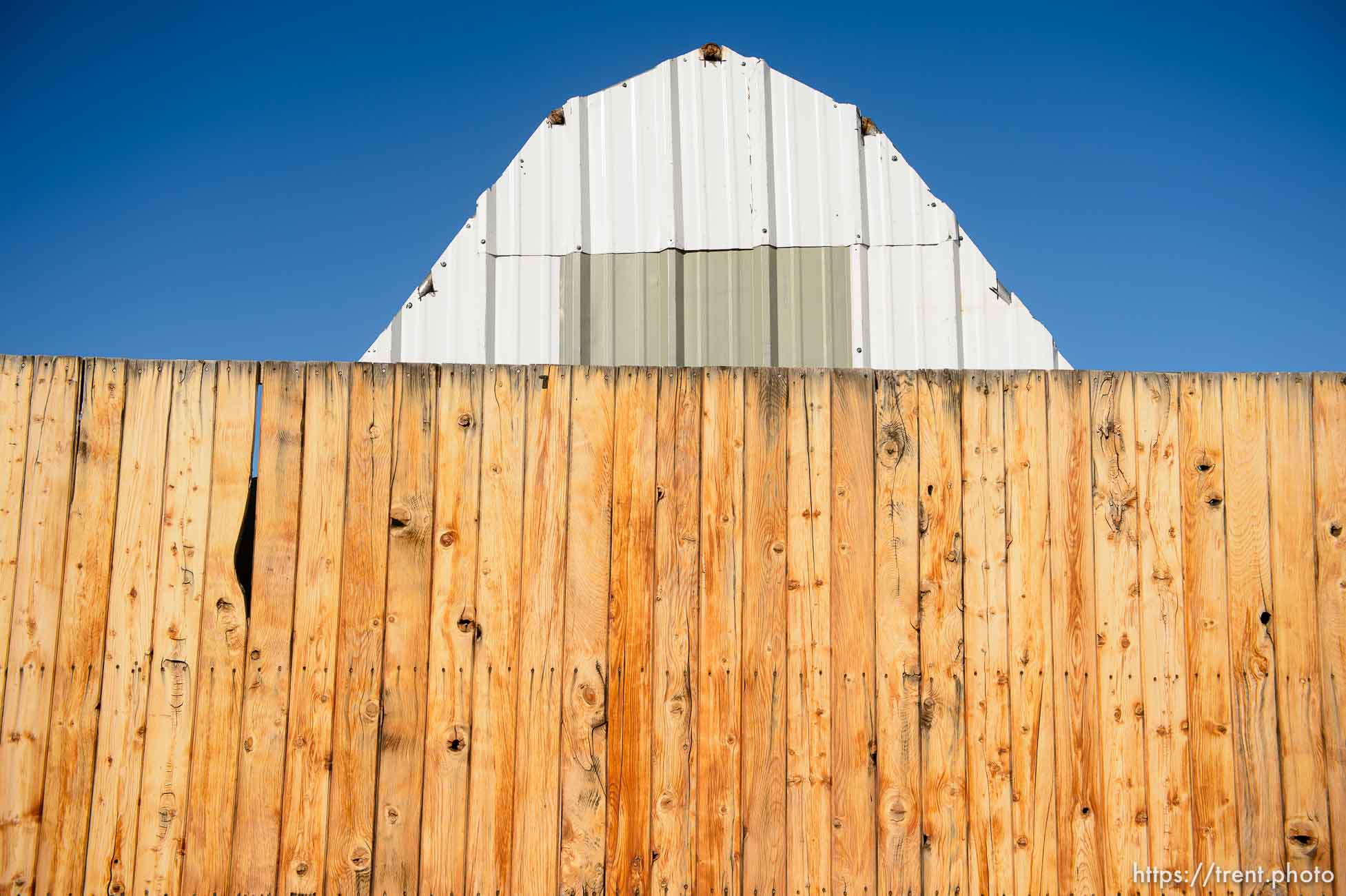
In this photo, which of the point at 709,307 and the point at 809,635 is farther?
the point at 709,307

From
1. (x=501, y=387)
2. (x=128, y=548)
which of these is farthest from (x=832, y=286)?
(x=128, y=548)

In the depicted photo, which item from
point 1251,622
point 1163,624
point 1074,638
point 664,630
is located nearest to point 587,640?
point 664,630

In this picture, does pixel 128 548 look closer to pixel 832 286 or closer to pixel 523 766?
pixel 523 766

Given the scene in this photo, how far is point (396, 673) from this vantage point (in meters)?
2.96

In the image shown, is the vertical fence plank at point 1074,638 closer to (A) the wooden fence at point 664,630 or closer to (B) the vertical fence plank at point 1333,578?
(A) the wooden fence at point 664,630

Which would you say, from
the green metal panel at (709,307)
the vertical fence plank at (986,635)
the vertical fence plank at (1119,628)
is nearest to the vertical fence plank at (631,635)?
the vertical fence plank at (986,635)

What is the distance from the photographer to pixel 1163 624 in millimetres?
3010

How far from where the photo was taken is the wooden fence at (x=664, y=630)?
2.91 meters

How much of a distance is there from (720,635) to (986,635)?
0.90 m

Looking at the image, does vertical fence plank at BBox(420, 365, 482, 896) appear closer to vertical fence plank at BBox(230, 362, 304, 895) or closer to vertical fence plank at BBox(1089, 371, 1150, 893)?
vertical fence plank at BBox(230, 362, 304, 895)

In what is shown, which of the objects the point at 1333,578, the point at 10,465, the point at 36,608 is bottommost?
the point at 36,608

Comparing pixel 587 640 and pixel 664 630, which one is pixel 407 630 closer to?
pixel 587 640

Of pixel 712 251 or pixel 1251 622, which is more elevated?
pixel 712 251

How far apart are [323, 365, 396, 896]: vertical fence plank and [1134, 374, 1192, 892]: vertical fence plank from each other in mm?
2346
